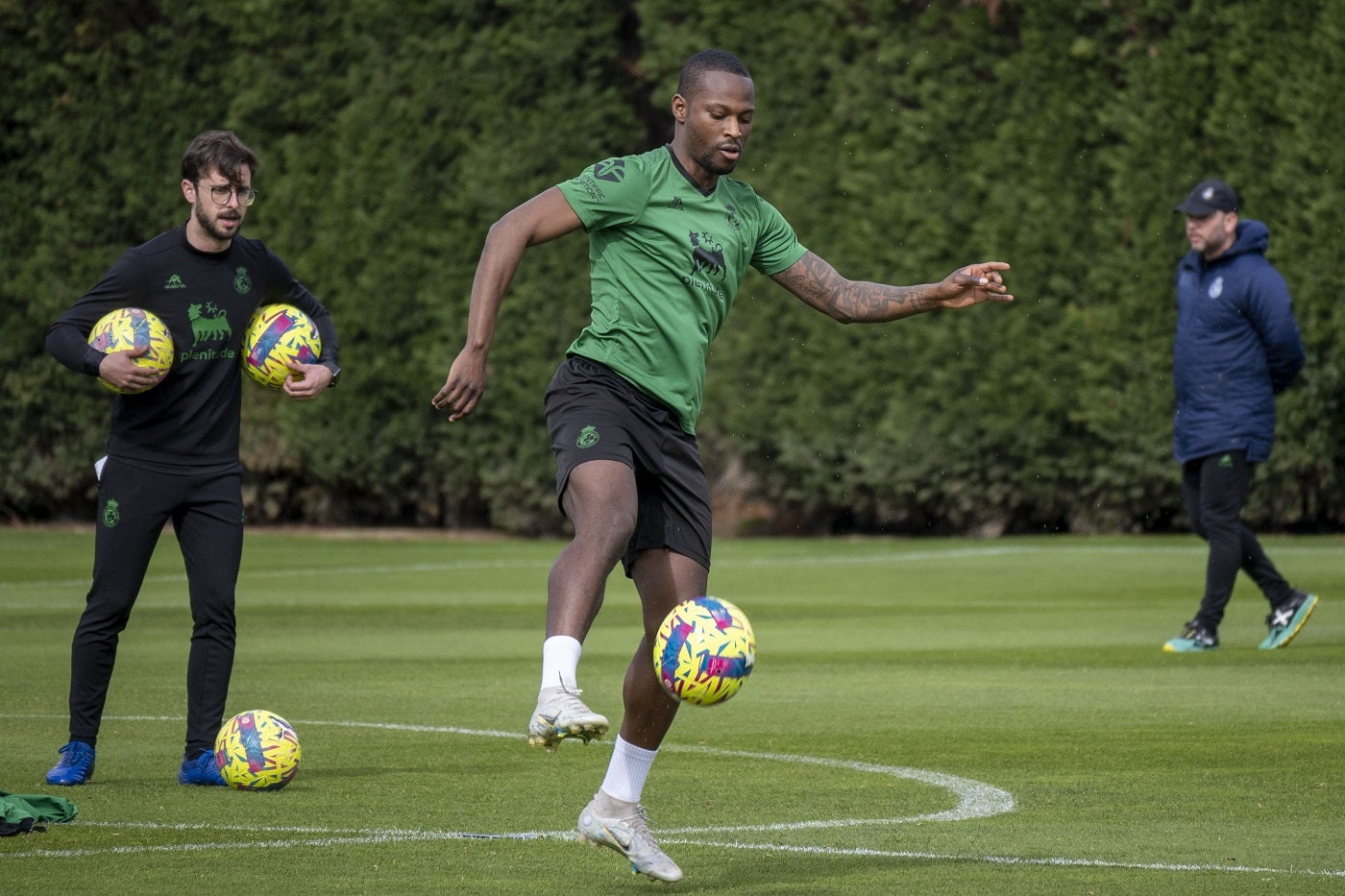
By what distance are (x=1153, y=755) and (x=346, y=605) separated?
9417 millimetres

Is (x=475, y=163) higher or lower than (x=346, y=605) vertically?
higher

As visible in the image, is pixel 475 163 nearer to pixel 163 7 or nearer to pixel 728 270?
pixel 163 7

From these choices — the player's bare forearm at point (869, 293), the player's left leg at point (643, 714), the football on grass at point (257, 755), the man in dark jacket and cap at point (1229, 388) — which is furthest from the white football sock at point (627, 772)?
the man in dark jacket and cap at point (1229, 388)

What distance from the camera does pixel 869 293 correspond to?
22.5ft

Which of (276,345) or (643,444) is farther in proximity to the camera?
(276,345)

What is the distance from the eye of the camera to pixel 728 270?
645cm

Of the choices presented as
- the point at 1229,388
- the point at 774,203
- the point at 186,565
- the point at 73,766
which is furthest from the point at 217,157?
the point at 774,203

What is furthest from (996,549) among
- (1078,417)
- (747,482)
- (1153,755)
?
(1153,755)

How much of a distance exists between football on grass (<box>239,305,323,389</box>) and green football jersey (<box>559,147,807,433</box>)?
209 cm

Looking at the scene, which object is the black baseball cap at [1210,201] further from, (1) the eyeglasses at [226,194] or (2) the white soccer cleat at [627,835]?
(2) the white soccer cleat at [627,835]

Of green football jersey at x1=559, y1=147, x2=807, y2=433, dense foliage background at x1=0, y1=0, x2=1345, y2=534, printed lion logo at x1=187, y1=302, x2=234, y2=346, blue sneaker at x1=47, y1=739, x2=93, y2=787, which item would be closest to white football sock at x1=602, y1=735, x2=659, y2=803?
green football jersey at x1=559, y1=147, x2=807, y2=433

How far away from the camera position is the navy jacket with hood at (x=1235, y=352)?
12375mm

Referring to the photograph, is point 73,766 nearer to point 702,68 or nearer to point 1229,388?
point 702,68

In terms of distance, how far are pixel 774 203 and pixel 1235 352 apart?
11.7 meters
